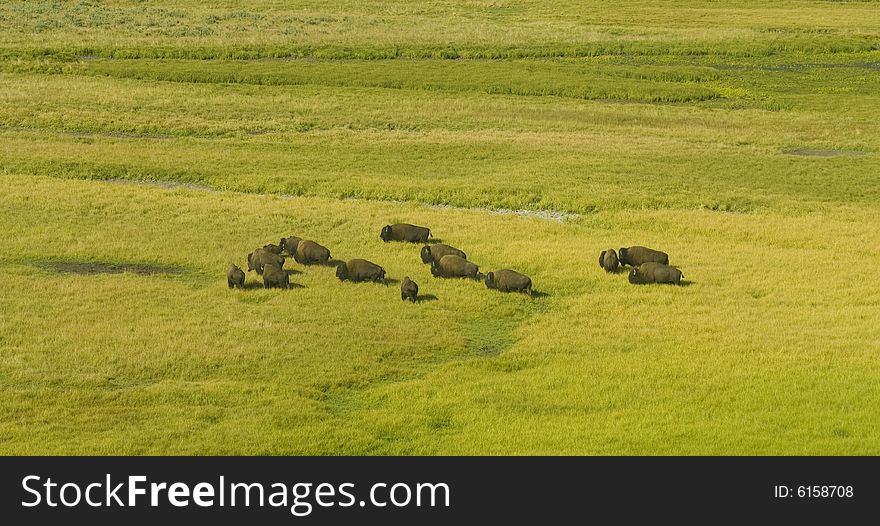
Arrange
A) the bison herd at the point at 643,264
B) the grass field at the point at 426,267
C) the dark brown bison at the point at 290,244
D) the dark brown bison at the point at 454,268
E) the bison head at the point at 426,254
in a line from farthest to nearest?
the dark brown bison at the point at 290,244
the bison head at the point at 426,254
the dark brown bison at the point at 454,268
the bison herd at the point at 643,264
the grass field at the point at 426,267

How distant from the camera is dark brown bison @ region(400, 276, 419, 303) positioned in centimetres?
2870

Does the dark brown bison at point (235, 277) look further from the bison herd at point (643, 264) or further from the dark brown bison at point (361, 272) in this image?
the bison herd at point (643, 264)

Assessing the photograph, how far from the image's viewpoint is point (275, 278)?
29625mm

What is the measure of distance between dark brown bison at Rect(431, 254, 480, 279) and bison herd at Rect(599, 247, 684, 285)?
11.1 feet

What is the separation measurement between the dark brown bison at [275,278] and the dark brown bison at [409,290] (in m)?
2.84

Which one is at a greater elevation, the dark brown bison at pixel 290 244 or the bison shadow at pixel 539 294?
the dark brown bison at pixel 290 244

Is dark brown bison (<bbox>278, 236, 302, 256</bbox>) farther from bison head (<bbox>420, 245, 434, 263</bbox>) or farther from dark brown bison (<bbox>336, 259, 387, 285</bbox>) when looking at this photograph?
bison head (<bbox>420, 245, 434, 263</bbox>)

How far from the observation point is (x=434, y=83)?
80.4m

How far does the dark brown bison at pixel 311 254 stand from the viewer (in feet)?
105

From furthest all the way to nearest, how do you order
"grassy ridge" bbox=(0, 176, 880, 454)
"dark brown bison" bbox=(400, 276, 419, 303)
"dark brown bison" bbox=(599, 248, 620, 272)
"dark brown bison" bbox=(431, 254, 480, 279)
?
"dark brown bison" bbox=(599, 248, 620, 272)
"dark brown bison" bbox=(431, 254, 480, 279)
"dark brown bison" bbox=(400, 276, 419, 303)
"grassy ridge" bbox=(0, 176, 880, 454)

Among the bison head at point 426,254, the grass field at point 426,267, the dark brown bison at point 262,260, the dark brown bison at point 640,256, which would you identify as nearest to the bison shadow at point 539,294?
the grass field at point 426,267

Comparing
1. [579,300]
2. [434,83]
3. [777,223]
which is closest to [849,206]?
[777,223]

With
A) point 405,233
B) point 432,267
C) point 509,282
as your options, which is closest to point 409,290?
point 509,282

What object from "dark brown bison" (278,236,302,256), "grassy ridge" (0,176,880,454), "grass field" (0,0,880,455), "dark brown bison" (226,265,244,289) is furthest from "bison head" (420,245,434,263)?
"dark brown bison" (226,265,244,289)
